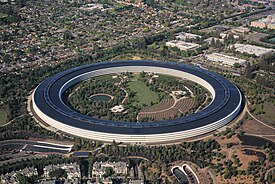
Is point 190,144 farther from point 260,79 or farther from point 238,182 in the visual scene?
point 260,79

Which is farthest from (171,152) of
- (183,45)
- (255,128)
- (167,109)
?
(183,45)

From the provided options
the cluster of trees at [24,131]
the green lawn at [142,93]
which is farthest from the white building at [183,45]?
the cluster of trees at [24,131]

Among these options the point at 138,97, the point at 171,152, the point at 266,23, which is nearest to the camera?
the point at 171,152

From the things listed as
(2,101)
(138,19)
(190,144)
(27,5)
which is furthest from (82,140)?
(27,5)

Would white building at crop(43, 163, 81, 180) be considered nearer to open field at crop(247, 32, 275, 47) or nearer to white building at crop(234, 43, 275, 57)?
white building at crop(234, 43, 275, 57)

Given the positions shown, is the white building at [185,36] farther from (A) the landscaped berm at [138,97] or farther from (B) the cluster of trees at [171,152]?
(B) the cluster of trees at [171,152]

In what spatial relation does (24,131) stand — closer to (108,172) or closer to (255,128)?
(108,172)
